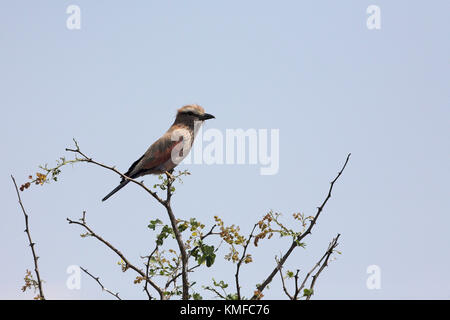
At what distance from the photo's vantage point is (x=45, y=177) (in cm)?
501

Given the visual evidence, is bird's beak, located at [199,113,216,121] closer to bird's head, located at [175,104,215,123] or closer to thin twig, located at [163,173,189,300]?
bird's head, located at [175,104,215,123]

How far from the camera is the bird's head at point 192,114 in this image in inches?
351

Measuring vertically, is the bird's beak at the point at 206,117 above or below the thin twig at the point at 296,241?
above

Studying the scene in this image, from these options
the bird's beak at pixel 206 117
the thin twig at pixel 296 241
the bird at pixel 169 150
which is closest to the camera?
the thin twig at pixel 296 241

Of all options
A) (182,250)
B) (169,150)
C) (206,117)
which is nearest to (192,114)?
(206,117)

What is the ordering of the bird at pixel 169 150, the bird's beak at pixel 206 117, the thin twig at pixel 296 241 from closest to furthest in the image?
the thin twig at pixel 296 241, the bird at pixel 169 150, the bird's beak at pixel 206 117

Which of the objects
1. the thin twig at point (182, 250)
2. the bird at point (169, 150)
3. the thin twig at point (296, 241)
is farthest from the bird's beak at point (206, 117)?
the thin twig at point (296, 241)

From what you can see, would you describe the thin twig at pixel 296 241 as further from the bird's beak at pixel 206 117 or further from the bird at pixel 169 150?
the bird's beak at pixel 206 117

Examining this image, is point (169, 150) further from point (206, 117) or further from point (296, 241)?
point (296, 241)

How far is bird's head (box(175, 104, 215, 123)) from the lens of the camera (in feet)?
→ 29.3

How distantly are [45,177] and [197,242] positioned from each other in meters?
1.46

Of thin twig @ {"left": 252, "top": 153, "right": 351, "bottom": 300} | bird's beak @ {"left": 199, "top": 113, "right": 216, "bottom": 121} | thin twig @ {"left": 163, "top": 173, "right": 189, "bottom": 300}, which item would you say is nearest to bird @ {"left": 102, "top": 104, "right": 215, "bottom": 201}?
bird's beak @ {"left": 199, "top": 113, "right": 216, "bottom": 121}
